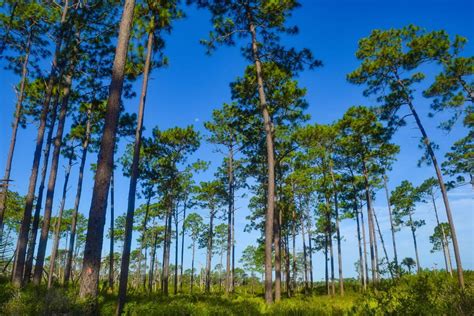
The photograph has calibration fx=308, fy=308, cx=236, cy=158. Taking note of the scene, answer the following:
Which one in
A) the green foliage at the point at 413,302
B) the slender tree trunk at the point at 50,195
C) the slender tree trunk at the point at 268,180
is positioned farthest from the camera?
the slender tree trunk at the point at 50,195

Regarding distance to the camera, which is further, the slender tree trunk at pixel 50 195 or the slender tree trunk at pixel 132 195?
the slender tree trunk at pixel 50 195

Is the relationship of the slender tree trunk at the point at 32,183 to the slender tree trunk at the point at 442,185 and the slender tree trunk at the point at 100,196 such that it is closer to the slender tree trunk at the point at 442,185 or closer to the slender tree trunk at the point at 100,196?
the slender tree trunk at the point at 100,196

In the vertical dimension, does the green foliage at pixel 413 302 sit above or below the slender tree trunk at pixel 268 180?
below

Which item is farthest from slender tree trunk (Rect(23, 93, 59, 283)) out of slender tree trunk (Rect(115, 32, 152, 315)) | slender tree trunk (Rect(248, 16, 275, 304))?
slender tree trunk (Rect(248, 16, 275, 304))

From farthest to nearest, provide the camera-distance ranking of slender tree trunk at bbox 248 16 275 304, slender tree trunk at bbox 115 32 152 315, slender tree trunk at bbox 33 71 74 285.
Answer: slender tree trunk at bbox 33 71 74 285 < slender tree trunk at bbox 248 16 275 304 < slender tree trunk at bbox 115 32 152 315

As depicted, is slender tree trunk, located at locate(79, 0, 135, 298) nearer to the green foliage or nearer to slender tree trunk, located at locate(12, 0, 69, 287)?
the green foliage

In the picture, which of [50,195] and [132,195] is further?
[50,195]

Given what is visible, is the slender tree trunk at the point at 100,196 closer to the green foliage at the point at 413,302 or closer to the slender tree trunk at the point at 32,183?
the green foliage at the point at 413,302

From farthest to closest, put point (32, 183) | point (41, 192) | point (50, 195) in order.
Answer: point (41, 192) < point (50, 195) < point (32, 183)

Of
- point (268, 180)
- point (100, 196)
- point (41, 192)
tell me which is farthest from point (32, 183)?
point (268, 180)

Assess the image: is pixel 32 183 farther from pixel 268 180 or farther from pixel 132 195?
pixel 268 180

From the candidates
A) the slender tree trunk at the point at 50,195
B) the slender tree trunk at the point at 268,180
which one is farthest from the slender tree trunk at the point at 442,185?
the slender tree trunk at the point at 50,195

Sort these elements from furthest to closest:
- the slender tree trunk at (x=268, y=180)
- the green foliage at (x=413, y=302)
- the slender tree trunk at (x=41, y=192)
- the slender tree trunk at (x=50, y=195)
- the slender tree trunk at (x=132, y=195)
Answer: the slender tree trunk at (x=41, y=192)
the slender tree trunk at (x=50, y=195)
the slender tree trunk at (x=268, y=180)
the slender tree trunk at (x=132, y=195)
the green foliage at (x=413, y=302)

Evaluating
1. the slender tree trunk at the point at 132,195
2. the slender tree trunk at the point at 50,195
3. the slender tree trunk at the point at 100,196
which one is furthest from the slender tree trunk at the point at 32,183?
the slender tree trunk at the point at 100,196
